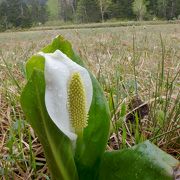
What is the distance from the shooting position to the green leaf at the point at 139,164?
669 millimetres

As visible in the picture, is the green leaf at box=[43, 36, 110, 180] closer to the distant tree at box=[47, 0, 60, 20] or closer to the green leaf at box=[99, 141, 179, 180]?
the green leaf at box=[99, 141, 179, 180]

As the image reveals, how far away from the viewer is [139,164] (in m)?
0.69

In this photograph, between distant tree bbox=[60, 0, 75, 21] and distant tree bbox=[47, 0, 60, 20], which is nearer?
distant tree bbox=[60, 0, 75, 21]

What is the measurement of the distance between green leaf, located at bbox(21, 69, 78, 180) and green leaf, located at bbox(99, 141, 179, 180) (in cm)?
6

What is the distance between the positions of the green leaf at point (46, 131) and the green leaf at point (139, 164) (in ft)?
0.21

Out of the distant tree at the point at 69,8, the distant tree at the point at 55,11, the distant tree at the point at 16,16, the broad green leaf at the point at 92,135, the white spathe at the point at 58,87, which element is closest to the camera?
the white spathe at the point at 58,87

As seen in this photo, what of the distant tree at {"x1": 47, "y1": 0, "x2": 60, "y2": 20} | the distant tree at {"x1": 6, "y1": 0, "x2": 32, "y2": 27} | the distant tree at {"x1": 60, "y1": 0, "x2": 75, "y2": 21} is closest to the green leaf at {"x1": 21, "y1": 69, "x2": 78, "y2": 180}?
the distant tree at {"x1": 60, "y1": 0, "x2": 75, "y2": 21}

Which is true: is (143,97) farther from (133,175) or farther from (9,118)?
(133,175)

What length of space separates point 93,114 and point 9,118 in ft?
1.82

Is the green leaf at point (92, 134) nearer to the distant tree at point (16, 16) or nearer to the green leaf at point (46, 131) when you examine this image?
the green leaf at point (46, 131)

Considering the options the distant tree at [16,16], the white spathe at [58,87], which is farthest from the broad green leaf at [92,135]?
the distant tree at [16,16]

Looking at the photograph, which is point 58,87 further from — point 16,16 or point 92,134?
point 16,16

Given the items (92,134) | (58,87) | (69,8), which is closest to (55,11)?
(69,8)

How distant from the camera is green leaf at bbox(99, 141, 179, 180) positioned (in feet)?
2.20
